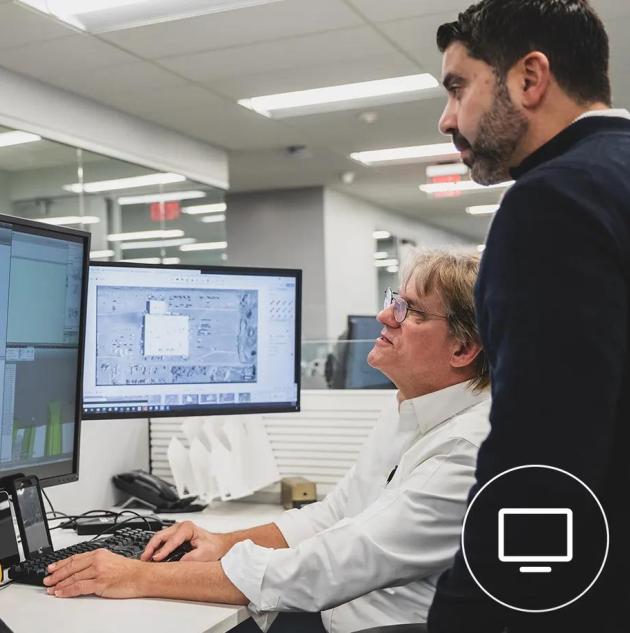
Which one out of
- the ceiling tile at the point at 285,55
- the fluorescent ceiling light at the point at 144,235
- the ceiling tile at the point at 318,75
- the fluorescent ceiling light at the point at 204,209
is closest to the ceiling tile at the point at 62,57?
the ceiling tile at the point at 285,55

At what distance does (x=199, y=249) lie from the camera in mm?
6973

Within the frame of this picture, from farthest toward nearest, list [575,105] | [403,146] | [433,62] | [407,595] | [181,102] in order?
[403,146], [181,102], [433,62], [407,595], [575,105]

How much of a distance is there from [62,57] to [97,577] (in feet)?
12.6

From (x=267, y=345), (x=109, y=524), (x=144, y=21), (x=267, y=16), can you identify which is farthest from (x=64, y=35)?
(x=109, y=524)

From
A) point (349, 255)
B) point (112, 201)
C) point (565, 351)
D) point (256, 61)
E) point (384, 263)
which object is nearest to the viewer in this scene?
point (565, 351)

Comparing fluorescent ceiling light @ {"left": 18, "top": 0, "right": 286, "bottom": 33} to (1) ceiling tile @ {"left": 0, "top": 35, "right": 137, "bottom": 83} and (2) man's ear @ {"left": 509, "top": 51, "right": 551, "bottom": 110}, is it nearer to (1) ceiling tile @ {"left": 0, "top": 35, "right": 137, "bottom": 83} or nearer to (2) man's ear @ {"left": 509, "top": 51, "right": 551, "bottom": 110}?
(1) ceiling tile @ {"left": 0, "top": 35, "right": 137, "bottom": 83}

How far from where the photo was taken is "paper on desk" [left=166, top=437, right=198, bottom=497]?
2.11 meters

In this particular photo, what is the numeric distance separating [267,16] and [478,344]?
2.91 m

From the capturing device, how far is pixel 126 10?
4023 mm

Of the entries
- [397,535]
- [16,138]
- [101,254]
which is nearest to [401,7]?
[16,138]

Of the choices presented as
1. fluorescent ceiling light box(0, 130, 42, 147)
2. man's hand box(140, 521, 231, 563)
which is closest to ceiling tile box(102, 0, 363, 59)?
fluorescent ceiling light box(0, 130, 42, 147)

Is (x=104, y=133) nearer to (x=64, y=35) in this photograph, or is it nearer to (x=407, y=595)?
(x=64, y=35)
